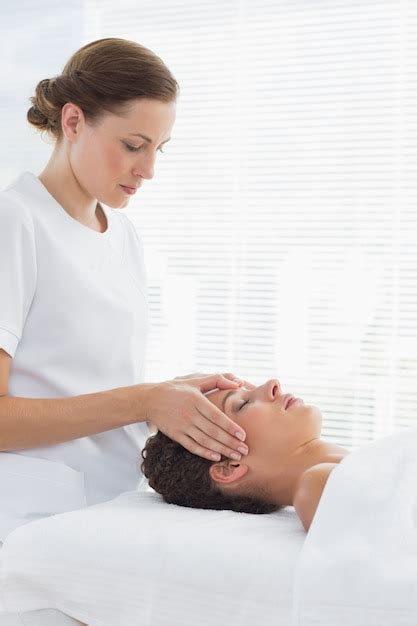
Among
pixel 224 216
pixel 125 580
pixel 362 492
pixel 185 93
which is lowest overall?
pixel 125 580

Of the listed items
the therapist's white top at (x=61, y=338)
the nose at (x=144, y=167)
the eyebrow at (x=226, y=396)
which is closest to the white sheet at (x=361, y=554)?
the eyebrow at (x=226, y=396)

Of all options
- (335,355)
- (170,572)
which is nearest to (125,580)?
(170,572)

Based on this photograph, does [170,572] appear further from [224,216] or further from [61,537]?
[224,216]

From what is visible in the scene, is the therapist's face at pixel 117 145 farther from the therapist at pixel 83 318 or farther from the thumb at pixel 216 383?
the thumb at pixel 216 383

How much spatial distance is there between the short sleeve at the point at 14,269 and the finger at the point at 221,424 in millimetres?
384

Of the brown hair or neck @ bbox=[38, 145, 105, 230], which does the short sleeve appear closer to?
neck @ bbox=[38, 145, 105, 230]

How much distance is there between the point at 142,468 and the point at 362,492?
24.3 inches

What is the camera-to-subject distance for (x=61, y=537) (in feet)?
4.61

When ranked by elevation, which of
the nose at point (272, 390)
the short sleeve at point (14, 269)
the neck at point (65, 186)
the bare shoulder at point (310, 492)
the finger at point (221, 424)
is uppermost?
the neck at point (65, 186)

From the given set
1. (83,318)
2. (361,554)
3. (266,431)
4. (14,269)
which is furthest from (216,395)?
(361,554)

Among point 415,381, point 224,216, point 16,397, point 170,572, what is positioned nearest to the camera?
point 170,572

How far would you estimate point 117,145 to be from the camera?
1768mm

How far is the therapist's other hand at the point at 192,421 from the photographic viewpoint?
1.63m

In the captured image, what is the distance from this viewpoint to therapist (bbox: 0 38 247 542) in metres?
1.64
